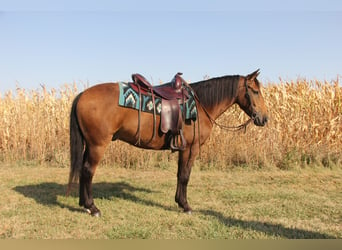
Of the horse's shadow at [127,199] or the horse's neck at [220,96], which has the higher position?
the horse's neck at [220,96]

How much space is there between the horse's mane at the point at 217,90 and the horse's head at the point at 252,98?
0.41 feet

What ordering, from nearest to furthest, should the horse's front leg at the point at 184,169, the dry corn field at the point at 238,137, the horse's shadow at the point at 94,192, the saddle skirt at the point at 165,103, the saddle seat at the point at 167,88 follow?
the saddle skirt at the point at 165,103 → the saddle seat at the point at 167,88 → the horse's front leg at the point at 184,169 → the horse's shadow at the point at 94,192 → the dry corn field at the point at 238,137

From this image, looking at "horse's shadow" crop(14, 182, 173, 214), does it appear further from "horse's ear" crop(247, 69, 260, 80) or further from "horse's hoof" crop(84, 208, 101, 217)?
"horse's ear" crop(247, 69, 260, 80)

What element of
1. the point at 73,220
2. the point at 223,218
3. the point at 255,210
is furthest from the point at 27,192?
the point at 255,210

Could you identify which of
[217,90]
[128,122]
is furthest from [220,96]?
[128,122]

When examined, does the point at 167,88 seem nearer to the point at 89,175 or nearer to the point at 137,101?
the point at 137,101

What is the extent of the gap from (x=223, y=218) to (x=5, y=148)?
270 inches

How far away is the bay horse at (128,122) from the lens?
3.98 m

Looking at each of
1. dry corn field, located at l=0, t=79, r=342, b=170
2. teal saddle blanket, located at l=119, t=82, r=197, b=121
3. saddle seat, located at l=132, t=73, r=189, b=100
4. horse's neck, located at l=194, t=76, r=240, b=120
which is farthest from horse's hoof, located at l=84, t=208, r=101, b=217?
dry corn field, located at l=0, t=79, r=342, b=170

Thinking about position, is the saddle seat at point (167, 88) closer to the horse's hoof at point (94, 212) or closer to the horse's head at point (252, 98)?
the horse's head at point (252, 98)

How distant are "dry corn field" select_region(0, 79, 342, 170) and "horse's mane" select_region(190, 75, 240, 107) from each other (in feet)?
11.1

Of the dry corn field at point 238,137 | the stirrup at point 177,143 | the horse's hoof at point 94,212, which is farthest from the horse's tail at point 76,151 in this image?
the dry corn field at point 238,137

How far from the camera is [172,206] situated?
15.4 feet

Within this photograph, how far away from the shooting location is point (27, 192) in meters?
5.34
